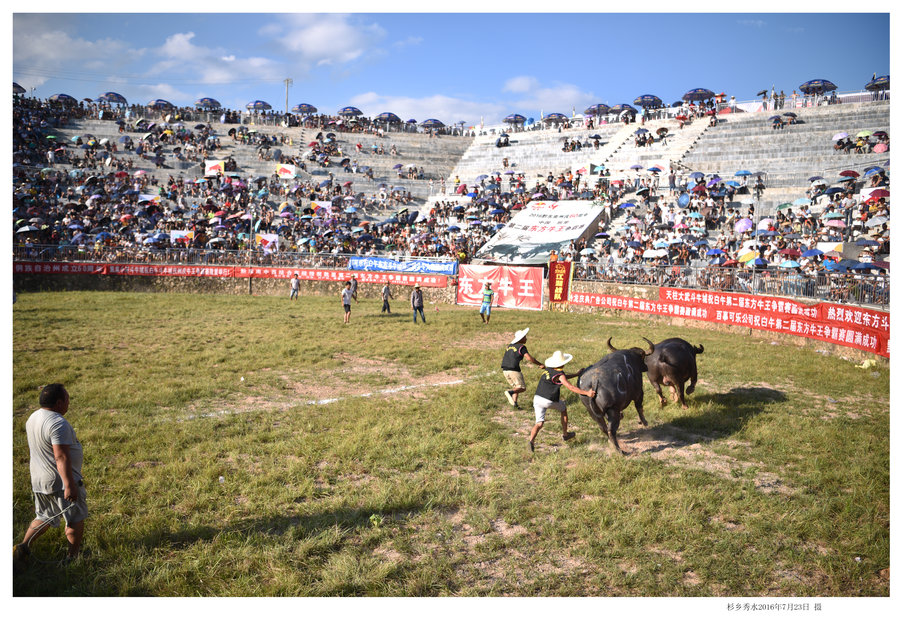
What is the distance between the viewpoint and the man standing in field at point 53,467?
525 cm

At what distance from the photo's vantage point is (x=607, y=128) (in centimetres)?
5009

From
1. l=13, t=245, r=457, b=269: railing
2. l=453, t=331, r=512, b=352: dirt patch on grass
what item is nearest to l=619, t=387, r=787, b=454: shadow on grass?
l=453, t=331, r=512, b=352: dirt patch on grass

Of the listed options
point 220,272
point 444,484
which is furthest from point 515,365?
point 220,272

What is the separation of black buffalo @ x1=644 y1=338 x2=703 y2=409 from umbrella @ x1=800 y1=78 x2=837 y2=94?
4024cm

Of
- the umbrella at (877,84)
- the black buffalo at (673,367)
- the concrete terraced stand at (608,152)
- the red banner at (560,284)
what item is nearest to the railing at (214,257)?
the red banner at (560,284)

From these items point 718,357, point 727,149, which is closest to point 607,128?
point 727,149

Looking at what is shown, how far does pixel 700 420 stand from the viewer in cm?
1049

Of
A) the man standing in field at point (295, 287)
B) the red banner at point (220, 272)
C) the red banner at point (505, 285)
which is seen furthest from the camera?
the red banner at point (220, 272)

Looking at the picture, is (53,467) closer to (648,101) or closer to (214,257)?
(214,257)

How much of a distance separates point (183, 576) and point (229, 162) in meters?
47.5

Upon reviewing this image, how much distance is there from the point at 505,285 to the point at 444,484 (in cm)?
2152

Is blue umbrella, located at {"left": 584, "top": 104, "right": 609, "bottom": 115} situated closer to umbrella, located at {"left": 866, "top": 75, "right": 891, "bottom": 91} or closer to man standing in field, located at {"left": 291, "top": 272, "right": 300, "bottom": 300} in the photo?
umbrella, located at {"left": 866, "top": 75, "right": 891, "bottom": 91}

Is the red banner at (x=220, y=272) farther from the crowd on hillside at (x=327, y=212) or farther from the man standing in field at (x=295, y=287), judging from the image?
the man standing in field at (x=295, y=287)

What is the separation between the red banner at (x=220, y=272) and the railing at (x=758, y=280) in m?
9.41
